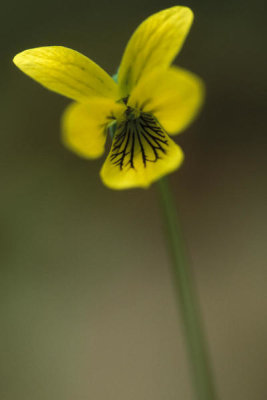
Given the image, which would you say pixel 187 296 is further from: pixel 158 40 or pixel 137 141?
pixel 158 40

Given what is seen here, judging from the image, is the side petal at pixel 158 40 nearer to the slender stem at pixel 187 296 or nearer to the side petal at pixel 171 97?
the side petal at pixel 171 97

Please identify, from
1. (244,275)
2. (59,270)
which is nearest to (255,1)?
(244,275)

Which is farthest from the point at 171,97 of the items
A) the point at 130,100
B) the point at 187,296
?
the point at 187,296

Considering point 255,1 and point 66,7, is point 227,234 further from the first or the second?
point 66,7

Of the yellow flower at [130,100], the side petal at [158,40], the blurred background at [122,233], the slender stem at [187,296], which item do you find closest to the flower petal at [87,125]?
the yellow flower at [130,100]

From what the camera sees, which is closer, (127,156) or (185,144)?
(127,156)
